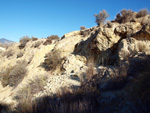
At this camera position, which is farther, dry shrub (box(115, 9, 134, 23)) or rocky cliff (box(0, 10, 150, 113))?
dry shrub (box(115, 9, 134, 23))

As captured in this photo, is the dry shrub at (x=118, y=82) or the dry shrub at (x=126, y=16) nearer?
the dry shrub at (x=118, y=82)

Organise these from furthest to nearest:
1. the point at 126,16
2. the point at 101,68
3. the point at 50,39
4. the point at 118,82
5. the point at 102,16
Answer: the point at 50,39, the point at 102,16, the point at 126,16, the point at 101,68, the point at 118,82

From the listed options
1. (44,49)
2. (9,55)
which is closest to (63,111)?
(44,49)

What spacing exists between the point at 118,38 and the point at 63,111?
5.25 metres

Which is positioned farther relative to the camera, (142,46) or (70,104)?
(142,46)

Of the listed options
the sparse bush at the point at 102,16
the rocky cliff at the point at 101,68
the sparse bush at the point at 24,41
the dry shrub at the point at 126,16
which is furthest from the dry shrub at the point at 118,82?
the sparse bush at the point at 24,41

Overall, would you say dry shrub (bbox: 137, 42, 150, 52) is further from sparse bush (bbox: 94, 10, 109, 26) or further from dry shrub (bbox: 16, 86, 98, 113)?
sparse bush (bbox: 94, 10, 109, 26)

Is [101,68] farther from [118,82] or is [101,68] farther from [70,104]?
[70,104]

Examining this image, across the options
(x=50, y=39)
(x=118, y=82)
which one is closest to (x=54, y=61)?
(x=118, y=82)

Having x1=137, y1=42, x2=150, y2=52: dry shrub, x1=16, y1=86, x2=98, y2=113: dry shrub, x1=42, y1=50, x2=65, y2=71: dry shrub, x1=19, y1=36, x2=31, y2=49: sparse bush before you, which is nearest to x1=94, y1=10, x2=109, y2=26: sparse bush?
x1=42, y1=50, x2=65, y2=71: dry shrub

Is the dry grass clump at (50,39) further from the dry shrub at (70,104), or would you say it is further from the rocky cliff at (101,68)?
the dry shrub at (70,104)

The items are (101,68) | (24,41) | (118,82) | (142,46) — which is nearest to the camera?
(118,82)

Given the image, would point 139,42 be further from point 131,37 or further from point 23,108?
point 23,108

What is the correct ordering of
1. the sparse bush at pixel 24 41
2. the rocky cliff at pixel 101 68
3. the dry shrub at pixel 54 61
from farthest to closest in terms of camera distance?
the sparse bush at pixel 24 41, the dry shrub at pixel 54 61, the rocky cliff at pixel 101 68
